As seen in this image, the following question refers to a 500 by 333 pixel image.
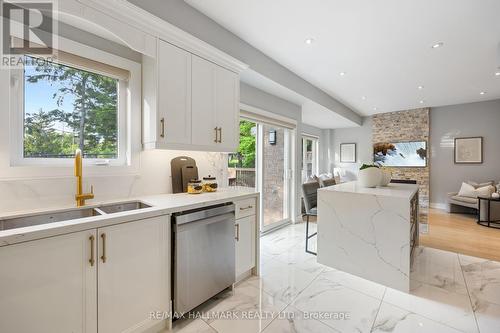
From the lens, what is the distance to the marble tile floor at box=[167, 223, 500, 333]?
1670 millimetres

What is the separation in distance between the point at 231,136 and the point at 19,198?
5.78 ft

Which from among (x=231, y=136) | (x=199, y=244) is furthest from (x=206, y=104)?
(x=199, y=244)

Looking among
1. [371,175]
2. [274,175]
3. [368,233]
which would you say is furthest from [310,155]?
[368,233]

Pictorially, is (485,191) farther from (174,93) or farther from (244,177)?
(174,93)

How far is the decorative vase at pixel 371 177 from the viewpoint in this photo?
2.73 m

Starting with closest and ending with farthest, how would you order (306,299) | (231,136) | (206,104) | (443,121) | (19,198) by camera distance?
(19,198)
(306,299)
(206,104)
(231,136)
(443,121)

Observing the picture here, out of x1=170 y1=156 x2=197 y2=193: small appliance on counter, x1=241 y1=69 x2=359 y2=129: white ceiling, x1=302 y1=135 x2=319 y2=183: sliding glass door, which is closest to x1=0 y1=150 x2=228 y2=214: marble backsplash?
x1=170 y1=156 x2=197 y2=193: small appliance on counter

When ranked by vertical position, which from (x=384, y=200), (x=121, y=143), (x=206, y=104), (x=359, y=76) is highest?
(x=359, y=76)

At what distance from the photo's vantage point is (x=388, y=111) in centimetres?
636

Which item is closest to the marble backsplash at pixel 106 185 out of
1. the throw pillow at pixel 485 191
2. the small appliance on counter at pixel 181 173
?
the small appliance on counter at pixel 181 173

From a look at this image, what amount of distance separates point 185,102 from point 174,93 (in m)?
0.12

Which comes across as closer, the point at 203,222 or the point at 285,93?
the point at 203,222

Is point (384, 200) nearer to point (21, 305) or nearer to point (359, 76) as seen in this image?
point (359, 76)

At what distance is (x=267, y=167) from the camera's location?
4043 mm
